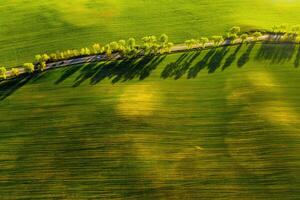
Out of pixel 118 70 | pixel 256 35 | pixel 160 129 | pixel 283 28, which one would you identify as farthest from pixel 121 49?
pixel 283 28

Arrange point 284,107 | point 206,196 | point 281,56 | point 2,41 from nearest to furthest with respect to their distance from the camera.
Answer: point 206,196 < point 284,107 < point 281,56 < point 2,41

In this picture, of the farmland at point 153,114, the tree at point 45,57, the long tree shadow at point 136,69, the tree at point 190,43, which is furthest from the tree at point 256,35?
the tree at point 45,57

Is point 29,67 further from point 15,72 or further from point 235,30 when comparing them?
point 235,30

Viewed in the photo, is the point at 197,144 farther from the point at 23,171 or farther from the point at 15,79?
the point at 15,79

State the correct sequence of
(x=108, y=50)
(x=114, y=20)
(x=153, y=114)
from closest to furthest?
(x=153, y=114), (x=108, y=50), (x=114, y=20)

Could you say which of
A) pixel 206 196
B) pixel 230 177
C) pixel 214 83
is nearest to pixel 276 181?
pixel 230 177

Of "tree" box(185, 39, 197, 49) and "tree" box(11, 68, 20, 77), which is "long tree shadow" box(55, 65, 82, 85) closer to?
"tree" box(11, 68, 20, 77)

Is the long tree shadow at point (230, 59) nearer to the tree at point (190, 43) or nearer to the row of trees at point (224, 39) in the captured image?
the row of trees at point (224, 39)

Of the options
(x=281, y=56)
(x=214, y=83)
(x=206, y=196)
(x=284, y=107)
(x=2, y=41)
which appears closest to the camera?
(x=206, y=196)
